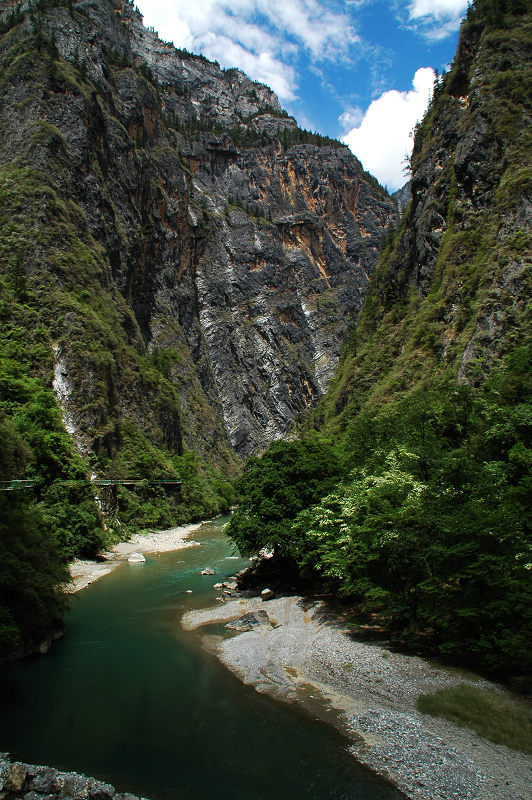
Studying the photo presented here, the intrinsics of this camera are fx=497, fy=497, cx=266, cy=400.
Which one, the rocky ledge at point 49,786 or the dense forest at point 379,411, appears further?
the dense forest at point 379,411

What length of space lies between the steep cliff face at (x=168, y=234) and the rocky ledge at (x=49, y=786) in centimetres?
3262

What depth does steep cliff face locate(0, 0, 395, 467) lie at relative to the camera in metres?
49.5

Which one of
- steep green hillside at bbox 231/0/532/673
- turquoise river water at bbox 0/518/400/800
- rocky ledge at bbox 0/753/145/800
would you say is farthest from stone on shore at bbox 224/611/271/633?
rocky ledge at bbox 0/753/145/800

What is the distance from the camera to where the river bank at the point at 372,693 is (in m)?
9.77

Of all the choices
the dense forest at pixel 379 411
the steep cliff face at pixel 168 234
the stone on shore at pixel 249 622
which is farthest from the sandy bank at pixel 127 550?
the steep cliff face at pixel 168 234

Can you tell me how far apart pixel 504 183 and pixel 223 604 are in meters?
40.4

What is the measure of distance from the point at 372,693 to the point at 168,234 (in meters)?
97.1

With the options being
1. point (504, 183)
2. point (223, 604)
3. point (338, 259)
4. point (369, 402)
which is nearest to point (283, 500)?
point (223, 604)

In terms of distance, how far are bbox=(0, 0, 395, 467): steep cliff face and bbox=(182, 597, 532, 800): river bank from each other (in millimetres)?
26569

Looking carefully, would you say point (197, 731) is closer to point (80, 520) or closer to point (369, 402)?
point (80, 520)

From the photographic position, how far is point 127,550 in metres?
37.7

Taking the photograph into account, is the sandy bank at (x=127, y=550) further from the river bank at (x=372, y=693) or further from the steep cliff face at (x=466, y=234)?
the steep cliff face at (x=466, y=234)

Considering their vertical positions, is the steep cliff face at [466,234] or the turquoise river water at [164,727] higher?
the steep cliff face at [466,234]

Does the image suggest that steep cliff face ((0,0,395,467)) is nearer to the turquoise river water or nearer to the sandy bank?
the sandy bank
